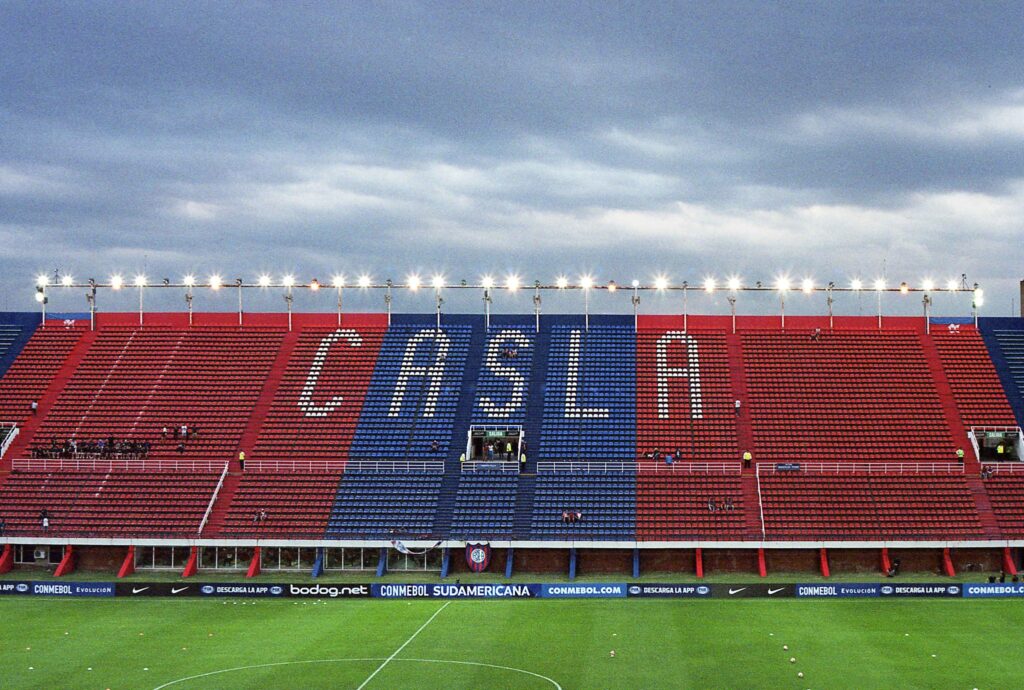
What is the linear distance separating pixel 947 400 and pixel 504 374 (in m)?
29.6

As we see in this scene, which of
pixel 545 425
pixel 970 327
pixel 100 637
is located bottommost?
pixel 100 637

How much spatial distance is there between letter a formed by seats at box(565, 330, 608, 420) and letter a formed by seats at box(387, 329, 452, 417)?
8.86 m

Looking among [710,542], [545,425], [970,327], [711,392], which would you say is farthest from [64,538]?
[970,327]

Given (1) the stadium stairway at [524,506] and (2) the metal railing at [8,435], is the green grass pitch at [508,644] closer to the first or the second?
(1) the stadium stairway at [524,506]

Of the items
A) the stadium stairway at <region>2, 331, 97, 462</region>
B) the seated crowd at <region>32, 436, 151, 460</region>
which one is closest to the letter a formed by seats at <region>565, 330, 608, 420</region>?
the seated crowd at <region>32, 436, 151, 460</region>

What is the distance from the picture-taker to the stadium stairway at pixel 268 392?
68469mm

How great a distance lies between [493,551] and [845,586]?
60.6 ft

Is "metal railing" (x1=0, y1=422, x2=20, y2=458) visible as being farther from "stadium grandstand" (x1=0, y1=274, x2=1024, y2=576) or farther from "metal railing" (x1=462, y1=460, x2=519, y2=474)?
"metal railing" (x1=462, y1=460, x2=519, y2=474)

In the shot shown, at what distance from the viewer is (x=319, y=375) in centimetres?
7500

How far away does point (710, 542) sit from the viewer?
56438mm

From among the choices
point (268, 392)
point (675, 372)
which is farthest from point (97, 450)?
point (675, 372)

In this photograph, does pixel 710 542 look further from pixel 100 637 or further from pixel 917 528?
pixel 100 637

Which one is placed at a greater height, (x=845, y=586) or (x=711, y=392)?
(x=711, y=392)

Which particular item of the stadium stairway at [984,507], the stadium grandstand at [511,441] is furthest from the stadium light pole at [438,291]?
the stadium stairway at [984,507]
